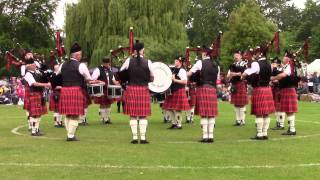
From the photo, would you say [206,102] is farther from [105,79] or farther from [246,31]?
[246,31]

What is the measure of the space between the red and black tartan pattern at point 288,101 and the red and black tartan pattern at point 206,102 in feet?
6.85

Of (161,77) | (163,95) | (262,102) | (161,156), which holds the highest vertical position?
(161,77)

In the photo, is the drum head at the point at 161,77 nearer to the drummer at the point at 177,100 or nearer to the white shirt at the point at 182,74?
the white shirt at the point at 182,74

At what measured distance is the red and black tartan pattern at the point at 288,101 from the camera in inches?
488

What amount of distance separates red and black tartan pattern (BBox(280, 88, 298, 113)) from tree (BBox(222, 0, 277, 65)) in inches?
1309

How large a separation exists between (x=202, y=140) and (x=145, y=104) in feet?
4.34

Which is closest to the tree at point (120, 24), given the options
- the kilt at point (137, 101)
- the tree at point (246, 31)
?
the tree at point (246, 31)

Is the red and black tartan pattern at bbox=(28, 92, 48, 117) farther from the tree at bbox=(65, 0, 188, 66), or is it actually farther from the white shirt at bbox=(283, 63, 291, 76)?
the tree at bbox=(65, 0, 188, 66)

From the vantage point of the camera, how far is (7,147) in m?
10.1

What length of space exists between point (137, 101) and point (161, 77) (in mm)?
2210

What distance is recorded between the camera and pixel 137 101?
10.7m

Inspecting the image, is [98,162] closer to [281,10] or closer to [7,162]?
[7,162]

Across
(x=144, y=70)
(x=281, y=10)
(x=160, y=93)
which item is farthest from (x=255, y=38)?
(x=144, y=70)

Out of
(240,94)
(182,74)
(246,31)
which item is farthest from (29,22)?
(182,74)
